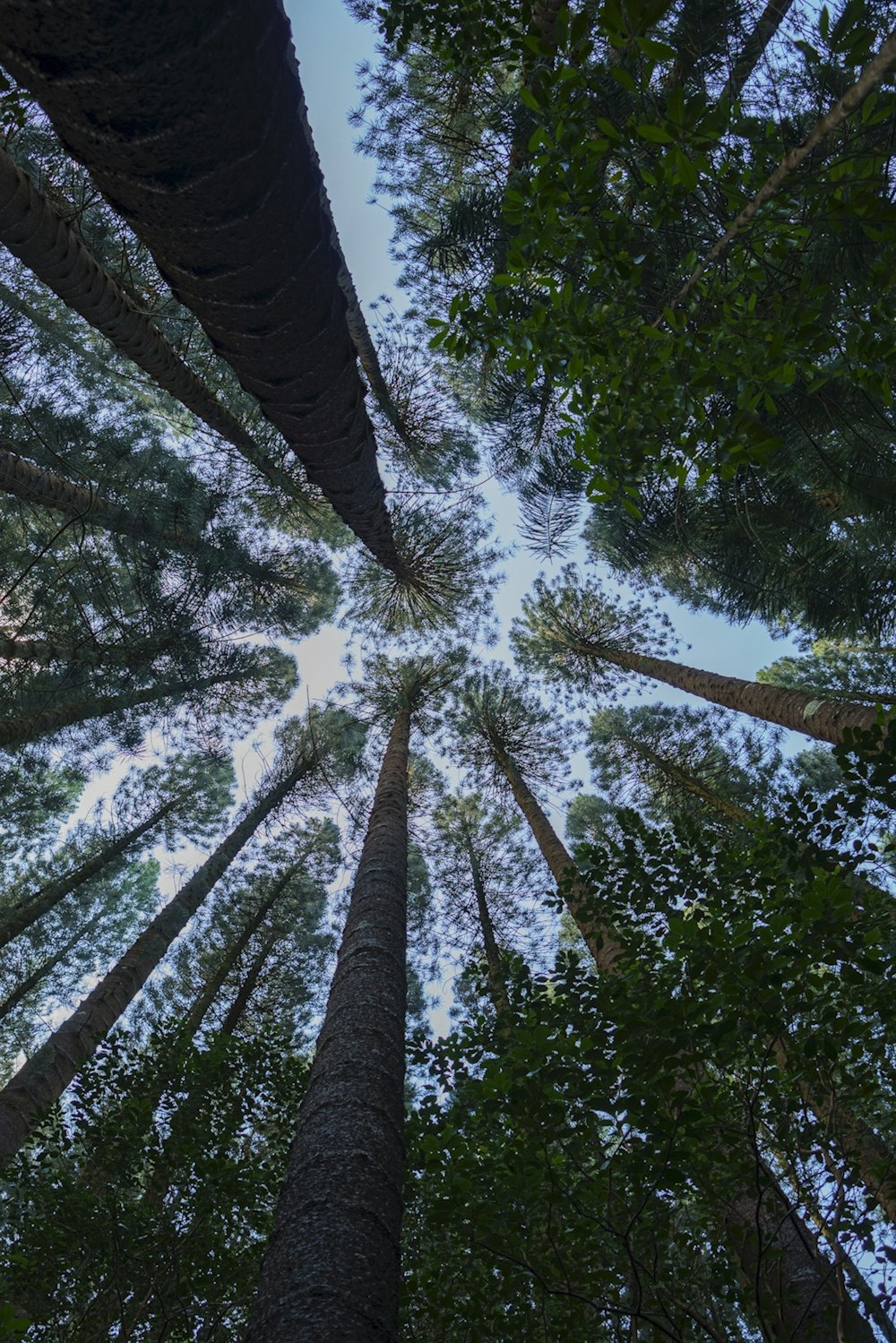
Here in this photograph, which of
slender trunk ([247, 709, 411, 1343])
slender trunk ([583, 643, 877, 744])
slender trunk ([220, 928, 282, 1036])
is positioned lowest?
slender trunk ([247, 709, 411, 1343])

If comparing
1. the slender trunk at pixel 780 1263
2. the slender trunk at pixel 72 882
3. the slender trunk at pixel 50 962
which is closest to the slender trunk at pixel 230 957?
the slender trunk at pixel 72 882

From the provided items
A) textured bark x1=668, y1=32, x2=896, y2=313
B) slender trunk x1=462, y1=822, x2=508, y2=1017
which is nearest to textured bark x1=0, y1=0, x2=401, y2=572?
textured bark x1=668, y1=32, x2=896, y2=313

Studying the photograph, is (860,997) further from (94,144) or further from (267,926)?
(267,926)

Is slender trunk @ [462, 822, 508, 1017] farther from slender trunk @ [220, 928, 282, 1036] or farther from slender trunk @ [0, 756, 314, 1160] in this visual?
slender trunk @ [0, 756, 314, 1160]

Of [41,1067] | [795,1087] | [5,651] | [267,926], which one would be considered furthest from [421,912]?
[795,1087]

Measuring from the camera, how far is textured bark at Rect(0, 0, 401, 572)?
1407mm

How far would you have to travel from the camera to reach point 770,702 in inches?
271

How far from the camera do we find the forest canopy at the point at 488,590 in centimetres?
189

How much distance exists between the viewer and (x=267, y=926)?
12.0 meters

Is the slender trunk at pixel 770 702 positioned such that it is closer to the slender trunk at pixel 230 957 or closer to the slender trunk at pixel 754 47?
the slender trunk at pixel 754 47

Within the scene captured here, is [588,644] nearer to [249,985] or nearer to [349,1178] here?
[249,985]

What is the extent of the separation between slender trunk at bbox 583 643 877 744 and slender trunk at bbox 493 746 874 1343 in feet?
5.79

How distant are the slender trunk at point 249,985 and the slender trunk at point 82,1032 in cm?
140

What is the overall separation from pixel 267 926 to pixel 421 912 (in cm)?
289
